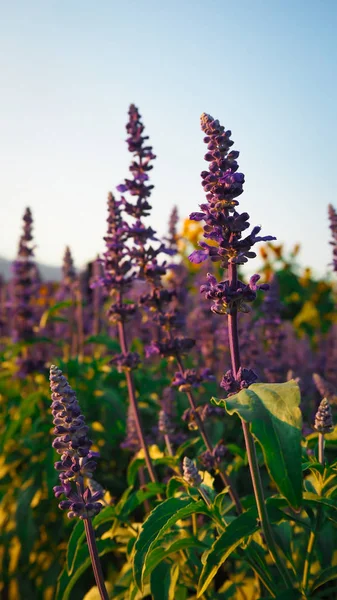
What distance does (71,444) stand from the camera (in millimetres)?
2336

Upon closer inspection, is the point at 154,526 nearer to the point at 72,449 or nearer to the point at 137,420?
the point at 72,449

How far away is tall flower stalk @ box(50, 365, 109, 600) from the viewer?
89.5 inches

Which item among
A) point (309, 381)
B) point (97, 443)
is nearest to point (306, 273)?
point (309, 381)

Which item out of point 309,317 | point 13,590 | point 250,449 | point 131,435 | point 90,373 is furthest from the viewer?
point 309,317

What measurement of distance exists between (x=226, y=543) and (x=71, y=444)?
0.79 metres

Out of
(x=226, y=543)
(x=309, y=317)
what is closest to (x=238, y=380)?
(x=226, y=543)

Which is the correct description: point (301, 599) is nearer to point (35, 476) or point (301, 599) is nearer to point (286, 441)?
point (286, 441)

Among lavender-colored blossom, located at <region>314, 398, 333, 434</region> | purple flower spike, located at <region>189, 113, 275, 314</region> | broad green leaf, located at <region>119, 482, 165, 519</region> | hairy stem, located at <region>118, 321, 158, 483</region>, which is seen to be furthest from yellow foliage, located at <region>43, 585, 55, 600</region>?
purple flower spike, located at <region>189, 113, 275, 314</region>

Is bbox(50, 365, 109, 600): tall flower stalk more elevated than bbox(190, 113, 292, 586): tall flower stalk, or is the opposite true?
bbox(190, 113, 292, 586): tall flower stalk

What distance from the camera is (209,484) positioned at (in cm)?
308

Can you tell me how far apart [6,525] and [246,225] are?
462 cm

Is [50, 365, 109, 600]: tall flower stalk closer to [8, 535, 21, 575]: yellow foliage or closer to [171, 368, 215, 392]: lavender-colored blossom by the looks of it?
[171, 368, 215, 392]: lavender-colored blossom

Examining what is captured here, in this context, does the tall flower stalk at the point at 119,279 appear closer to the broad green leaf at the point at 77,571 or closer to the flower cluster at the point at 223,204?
the broad green leaf at the point at 77,571

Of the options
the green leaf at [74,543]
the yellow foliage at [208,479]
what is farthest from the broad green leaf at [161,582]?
the yellow foliage at [208,479]
